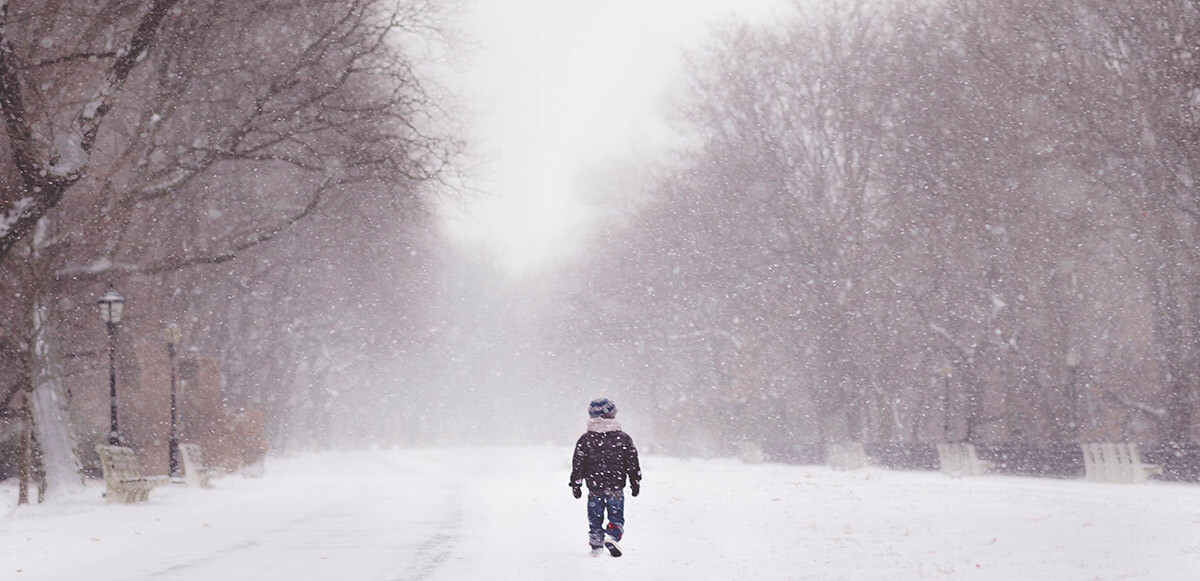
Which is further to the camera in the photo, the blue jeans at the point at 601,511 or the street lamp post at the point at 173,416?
the street lamp post at the point at 173,416

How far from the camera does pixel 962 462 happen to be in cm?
3925

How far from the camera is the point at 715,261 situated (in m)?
54.8

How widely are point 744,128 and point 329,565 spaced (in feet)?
127

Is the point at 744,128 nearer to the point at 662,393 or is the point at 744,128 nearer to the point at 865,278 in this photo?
the point at 865,278

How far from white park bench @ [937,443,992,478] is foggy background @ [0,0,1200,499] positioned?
4002mm

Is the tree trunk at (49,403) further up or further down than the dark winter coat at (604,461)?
further up

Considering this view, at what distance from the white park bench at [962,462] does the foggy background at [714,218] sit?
4002 millimetres

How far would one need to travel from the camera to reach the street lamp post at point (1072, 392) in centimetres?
4028

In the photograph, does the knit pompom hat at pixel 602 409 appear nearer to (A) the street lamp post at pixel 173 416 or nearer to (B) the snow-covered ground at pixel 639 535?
(B) the snow-covered ground at pixel 639 535

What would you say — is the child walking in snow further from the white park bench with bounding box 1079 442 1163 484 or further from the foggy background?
the white park bench with bounding box 1079 442 1163 484

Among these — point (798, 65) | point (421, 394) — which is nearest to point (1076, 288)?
point (798, 65)

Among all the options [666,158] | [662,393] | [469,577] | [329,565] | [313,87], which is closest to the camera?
[469,577]

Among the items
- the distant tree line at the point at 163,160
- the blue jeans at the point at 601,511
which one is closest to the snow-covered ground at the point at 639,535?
the blue jeans at the point at 601,511

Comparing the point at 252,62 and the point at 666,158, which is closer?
the point at 252,62
